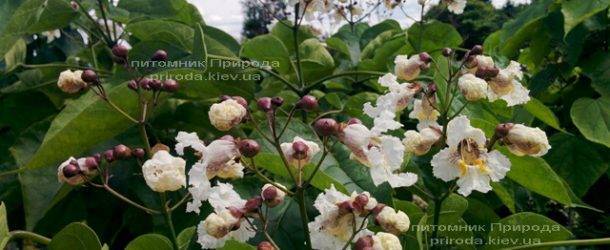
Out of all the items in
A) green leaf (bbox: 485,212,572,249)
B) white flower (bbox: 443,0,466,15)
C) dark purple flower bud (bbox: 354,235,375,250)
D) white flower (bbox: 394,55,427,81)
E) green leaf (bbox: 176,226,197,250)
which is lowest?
green leaf (bbox: 176,226,197,250)

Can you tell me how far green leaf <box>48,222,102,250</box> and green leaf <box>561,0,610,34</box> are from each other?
1.30m

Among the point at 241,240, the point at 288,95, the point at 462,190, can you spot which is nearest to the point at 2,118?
the point at 288,95

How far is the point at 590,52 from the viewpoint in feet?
6.74

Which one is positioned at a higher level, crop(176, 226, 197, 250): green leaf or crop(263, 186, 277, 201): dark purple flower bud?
crop(263, 186, 277, 201): dark purple flower bud

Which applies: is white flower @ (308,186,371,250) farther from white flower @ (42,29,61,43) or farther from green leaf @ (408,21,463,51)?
white flower @ (42,29,61,43)

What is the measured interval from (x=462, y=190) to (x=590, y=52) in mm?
1225

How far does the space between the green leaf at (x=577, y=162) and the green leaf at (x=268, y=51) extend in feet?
2.43

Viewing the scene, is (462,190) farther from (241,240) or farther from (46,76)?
(46,76)

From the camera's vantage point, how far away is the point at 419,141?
3.63 ft

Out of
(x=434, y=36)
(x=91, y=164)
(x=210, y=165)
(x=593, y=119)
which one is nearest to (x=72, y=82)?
(x=91, y=164)

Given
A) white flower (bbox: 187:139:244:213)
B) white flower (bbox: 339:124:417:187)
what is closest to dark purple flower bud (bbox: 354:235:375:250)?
white flower (bbox: 339:124:417:187)

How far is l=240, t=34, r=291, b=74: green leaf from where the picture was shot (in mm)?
1636

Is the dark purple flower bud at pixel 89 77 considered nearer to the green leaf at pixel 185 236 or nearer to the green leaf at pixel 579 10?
the green leaf at pixel 185 236

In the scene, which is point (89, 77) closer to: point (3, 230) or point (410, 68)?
point (3, 230)
